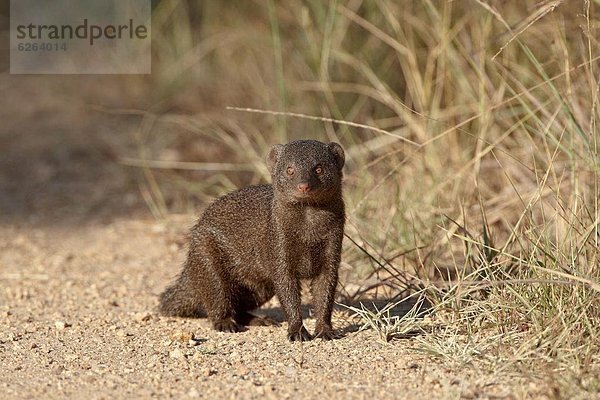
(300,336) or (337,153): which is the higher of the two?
(337,153)

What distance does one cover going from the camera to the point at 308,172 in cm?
377

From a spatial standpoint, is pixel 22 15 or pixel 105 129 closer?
pixel 105 129

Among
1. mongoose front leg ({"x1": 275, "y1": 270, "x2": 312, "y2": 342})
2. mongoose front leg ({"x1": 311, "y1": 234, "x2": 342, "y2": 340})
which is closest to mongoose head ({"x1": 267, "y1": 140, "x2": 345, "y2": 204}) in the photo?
mongoose front leg ({"x1": 311, "y1": 234, "x2": 342, "y2": 340})

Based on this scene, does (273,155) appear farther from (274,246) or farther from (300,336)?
(300,336)

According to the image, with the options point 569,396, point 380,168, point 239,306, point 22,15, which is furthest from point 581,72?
point 22,15

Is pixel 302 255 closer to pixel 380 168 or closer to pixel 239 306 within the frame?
pixel 239 306

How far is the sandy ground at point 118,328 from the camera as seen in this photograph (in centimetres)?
318

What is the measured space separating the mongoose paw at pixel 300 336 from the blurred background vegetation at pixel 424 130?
0.41 m

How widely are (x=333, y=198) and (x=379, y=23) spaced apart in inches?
105

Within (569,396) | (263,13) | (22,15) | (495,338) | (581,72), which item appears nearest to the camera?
(569,396)

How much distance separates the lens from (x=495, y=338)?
3412mm

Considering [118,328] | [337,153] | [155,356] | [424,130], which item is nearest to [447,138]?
[424,130]

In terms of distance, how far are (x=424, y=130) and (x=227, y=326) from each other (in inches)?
78.5

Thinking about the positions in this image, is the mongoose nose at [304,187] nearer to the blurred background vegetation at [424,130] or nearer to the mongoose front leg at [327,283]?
the mongoose front leg at [327,283]
